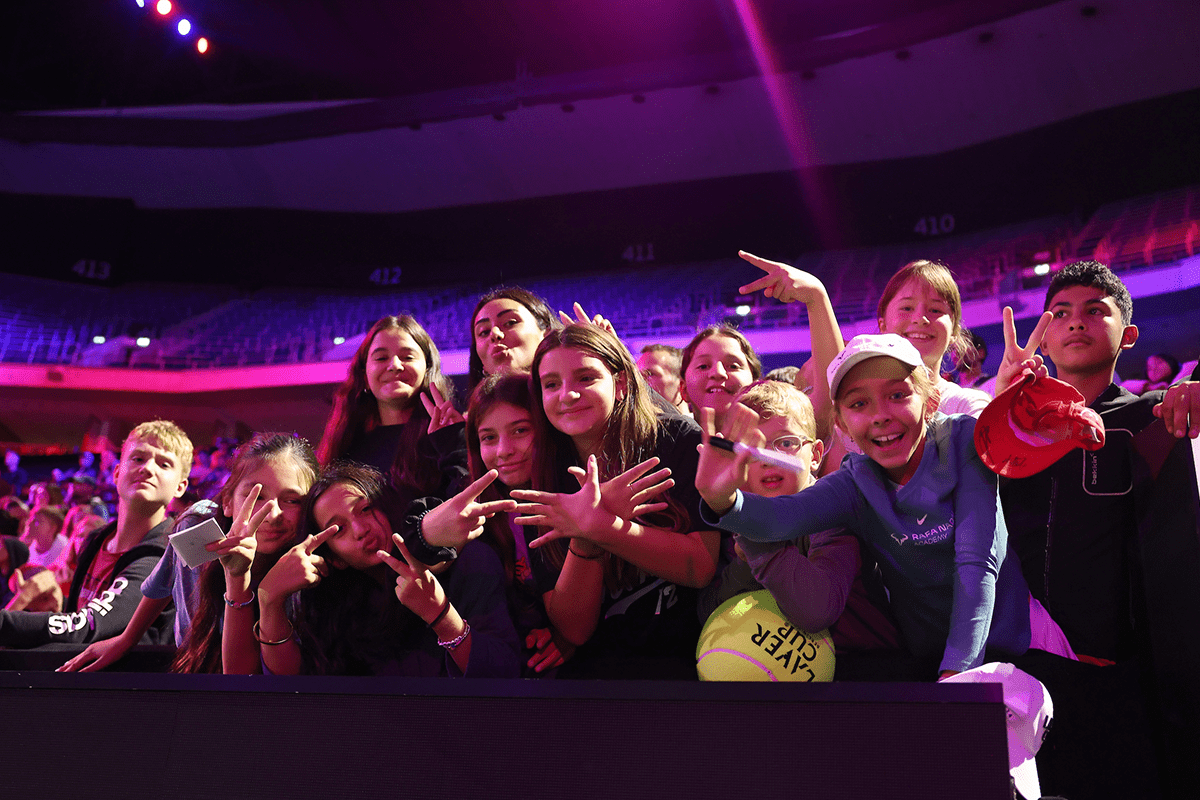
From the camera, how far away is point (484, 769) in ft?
3.41

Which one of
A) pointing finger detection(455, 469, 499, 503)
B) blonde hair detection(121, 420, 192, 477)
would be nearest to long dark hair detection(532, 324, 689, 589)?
pointing finger detection(455, 469, 499, 503)

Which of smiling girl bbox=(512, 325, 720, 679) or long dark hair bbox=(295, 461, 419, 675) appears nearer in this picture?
smiling girl bbox=(512, 325, 720, 679)

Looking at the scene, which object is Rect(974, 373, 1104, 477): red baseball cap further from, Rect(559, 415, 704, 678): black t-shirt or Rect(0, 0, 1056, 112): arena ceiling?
Rect(0, 0, 1056, 112): arena ceiling

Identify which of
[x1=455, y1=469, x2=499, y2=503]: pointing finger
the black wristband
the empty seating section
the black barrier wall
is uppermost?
the empty seating section

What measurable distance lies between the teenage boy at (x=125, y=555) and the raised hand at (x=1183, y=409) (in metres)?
2.51

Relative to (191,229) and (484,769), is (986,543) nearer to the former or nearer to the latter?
(484,769)

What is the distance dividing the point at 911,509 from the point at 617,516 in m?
0.53

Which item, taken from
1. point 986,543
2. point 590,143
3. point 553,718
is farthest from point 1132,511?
point 590,143

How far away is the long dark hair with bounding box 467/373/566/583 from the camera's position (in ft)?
5.78

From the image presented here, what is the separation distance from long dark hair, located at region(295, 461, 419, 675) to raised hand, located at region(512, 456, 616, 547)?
459 mm

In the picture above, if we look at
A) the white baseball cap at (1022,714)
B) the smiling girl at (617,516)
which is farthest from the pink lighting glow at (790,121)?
the white baseball cap at (1022,714)

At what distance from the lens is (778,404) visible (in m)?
1.64

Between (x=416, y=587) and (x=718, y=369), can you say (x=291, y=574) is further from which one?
(x=718, y=369)

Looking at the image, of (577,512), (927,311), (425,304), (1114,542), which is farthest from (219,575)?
(425,304)
